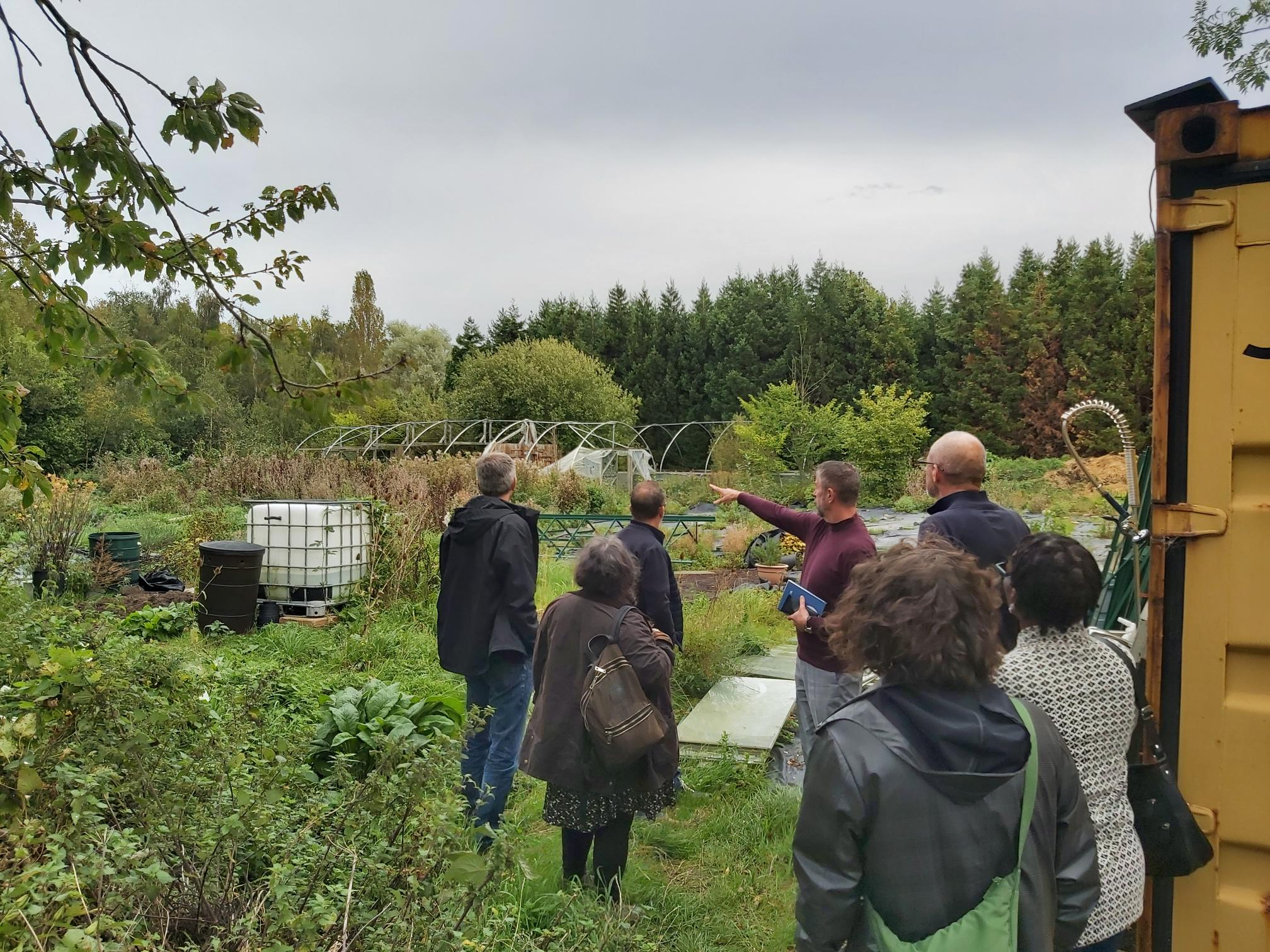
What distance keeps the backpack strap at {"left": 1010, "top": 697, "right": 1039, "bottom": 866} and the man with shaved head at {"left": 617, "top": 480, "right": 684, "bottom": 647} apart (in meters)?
2.67

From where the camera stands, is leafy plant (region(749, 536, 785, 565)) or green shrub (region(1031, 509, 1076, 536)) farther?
green shrub (region(1031, 509, 1076, 536))

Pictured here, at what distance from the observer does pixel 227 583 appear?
7.50 m

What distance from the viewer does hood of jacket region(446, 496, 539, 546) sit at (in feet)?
13.3

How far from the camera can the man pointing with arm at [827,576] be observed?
388cm

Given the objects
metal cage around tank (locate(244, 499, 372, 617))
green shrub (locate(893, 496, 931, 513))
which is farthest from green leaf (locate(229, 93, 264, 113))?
green shrub (locate(893, 496, 931, 513))

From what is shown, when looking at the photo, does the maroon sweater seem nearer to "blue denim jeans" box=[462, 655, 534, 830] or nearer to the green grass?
the green grass

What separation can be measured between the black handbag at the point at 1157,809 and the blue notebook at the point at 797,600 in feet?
5.30

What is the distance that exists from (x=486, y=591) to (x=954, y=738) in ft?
8.88

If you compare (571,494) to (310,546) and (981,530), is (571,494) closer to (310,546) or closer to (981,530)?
(310,546)

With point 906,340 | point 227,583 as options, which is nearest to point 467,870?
point 227,583

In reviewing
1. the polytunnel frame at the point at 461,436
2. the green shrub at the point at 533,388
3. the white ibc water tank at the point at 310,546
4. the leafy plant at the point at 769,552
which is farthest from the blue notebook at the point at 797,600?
the green shrub at the point at 533,388

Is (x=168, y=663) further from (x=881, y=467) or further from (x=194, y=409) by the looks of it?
(x=881, y=467)

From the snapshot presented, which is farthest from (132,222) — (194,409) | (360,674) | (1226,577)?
(360,674)

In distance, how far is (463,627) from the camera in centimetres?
400
